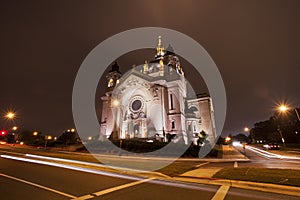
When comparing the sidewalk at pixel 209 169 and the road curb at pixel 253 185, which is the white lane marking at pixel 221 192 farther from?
the sidewalk at pixel 209 169

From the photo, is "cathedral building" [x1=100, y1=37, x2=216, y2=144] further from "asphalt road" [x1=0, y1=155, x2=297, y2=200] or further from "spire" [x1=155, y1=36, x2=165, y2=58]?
"asphalt road" [x1=0, y1=155, x2=297, y2=200]

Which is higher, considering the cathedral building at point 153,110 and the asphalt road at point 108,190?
the cathedral building at point 153,110

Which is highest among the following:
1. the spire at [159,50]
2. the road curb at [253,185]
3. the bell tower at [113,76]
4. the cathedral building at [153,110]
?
the spire at [159,50]

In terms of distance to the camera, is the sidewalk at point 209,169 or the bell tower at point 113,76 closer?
the sidewalk at point 209,169

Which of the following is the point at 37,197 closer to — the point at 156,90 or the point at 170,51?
the point at 156,90

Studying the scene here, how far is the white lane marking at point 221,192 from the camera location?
6.64m

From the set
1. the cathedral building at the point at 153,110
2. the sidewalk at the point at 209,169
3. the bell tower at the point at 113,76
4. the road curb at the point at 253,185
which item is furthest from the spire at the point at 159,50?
the road curb at the point at 253,185

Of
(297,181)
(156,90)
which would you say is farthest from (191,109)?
(297,181)

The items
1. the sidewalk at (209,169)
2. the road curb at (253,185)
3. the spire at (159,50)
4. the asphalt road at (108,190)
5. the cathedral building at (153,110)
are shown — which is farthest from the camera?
the spire at (159,50)

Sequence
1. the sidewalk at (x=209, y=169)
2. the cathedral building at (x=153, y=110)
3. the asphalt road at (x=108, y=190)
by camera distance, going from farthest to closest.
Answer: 1. the cathedral building at (x=153, y=110)
2. the sidewalk at (x=209, y=169)
3. the asphalt road at (x=108, y=190)

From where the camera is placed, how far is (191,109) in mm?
66375

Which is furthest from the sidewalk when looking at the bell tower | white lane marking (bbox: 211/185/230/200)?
the bell tower

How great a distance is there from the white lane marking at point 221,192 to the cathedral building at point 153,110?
38.3 meters

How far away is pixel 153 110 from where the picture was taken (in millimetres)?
52844
